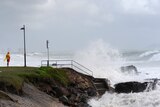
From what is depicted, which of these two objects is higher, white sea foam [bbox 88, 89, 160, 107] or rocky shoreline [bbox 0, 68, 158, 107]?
rocky shoreline [bbox 0, 68, 158, 107]

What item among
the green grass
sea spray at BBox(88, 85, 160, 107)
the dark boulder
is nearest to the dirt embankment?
the green grass

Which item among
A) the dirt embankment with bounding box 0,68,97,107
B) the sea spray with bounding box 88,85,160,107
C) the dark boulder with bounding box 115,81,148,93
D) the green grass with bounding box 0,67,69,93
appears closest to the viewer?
the dirt embankment with bounding box 0,68,97,107

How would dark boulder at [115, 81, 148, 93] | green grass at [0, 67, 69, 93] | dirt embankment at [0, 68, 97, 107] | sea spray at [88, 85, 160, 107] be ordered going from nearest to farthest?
dirt embankment at [0, 68, 97, 107] < green grass at [0, 67, 69, 93] < sea spray at [88, 85, 160, 107] < dark boulder at [115, 81, 148, 93]

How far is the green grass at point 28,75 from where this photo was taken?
18047 millimetres

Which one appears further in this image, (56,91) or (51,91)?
(56,91)

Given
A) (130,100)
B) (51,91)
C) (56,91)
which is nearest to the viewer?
(51,91)

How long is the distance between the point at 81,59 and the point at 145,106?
2338 centimetres

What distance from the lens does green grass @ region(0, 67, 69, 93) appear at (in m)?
18.0

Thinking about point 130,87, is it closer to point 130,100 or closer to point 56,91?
point 130,100

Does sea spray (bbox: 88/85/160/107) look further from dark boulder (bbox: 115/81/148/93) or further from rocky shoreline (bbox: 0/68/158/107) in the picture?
dark boulder (bbox: 115/81/148/93)

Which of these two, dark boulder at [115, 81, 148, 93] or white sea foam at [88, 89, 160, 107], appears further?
dark boulder at [115, 81, 148, 93]

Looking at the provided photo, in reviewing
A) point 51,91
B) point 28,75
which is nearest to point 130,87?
point 51,91

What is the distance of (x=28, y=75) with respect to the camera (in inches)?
873

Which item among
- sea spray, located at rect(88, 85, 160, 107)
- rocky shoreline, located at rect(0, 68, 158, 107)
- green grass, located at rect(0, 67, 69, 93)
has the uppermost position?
green grass, located at rect(0, 67, 69, 93)
